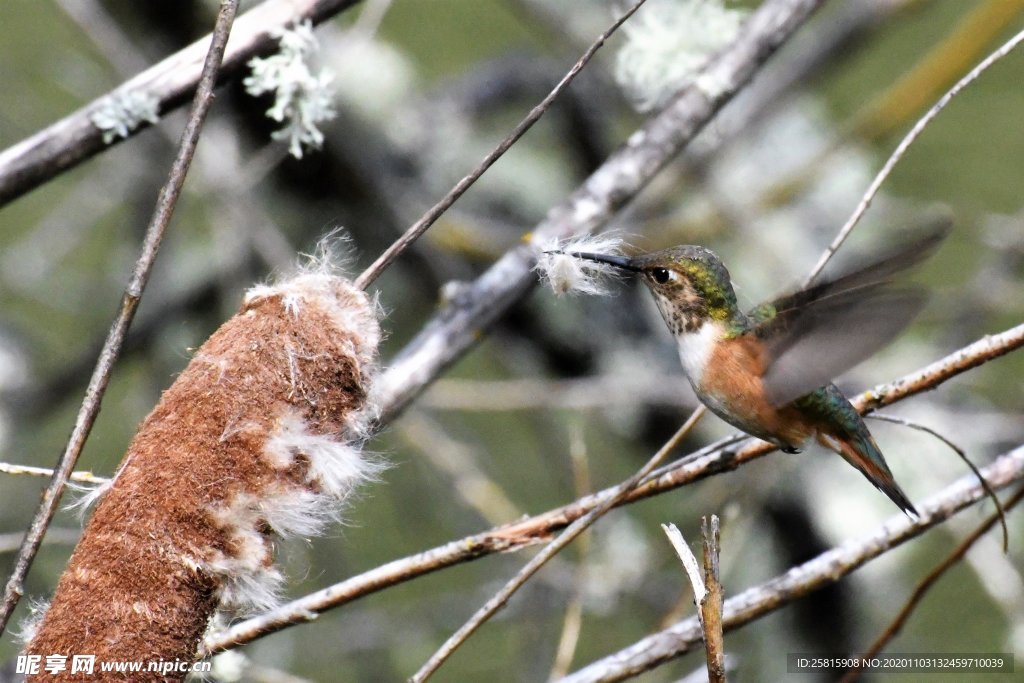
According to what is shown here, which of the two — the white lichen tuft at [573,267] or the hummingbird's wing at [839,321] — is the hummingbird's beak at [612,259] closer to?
the white lichen tuft at [573,267]

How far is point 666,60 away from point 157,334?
1803 millimetres

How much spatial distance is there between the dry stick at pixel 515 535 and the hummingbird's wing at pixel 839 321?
0.08 metres

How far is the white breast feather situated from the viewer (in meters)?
1.63

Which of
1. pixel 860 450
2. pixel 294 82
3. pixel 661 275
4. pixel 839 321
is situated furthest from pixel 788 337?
pixel 294 82

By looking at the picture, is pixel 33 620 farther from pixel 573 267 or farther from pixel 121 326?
pixel 573 267

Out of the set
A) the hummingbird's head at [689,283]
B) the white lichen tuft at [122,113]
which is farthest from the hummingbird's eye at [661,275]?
the white lichen tuft at [122,113]

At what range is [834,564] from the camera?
1380 millimetres

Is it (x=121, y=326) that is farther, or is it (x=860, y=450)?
(x=860, y=450)

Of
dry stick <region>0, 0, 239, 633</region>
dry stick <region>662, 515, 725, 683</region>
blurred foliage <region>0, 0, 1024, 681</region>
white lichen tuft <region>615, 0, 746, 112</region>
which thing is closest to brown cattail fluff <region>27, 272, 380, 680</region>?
dry stick <region>0, 0, 239, 633</region>

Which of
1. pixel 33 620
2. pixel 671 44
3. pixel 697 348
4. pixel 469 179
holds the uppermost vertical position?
pixel 671 44

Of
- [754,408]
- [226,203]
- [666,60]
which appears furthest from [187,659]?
[226,203]

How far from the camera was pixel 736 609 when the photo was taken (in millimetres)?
1372

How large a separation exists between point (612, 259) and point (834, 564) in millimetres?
503

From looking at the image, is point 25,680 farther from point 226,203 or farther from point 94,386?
point 226,203
